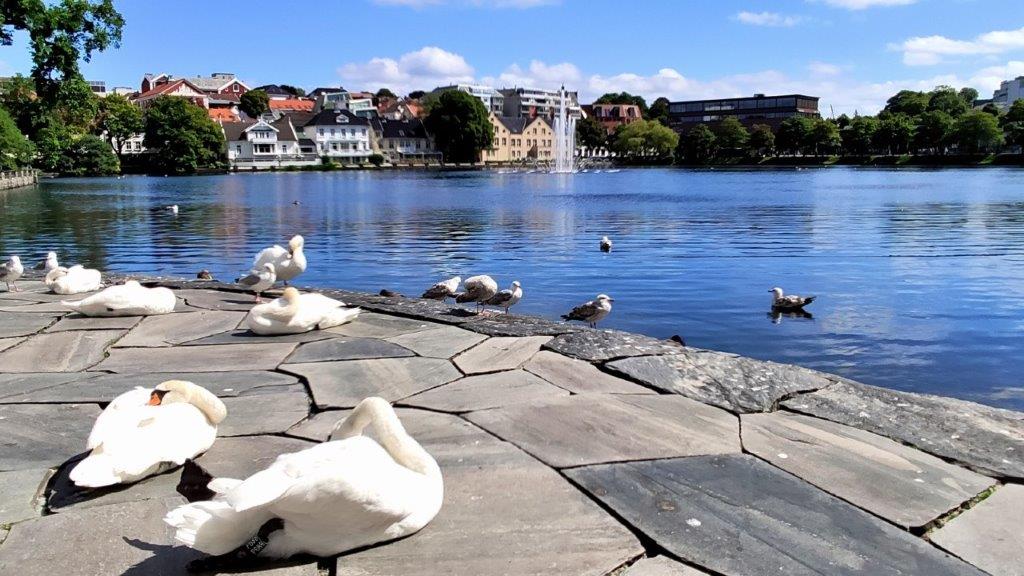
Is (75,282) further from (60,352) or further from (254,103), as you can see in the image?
(254,103)

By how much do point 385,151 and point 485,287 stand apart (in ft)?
420

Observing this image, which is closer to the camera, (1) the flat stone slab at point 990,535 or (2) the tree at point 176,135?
(1) the flat stone slab at point 990,535

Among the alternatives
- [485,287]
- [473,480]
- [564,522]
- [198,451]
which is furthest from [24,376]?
[485,287]

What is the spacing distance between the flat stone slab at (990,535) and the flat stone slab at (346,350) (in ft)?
12.9

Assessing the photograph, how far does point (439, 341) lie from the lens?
6641 millimetres

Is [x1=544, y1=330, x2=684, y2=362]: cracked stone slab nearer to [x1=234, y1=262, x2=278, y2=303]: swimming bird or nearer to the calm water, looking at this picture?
the calm water

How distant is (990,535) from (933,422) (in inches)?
62.7

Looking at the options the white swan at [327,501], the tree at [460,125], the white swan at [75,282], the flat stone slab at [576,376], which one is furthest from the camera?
the tree at [460,125]

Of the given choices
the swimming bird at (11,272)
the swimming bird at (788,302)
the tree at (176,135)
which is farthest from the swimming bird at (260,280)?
the tree at (176,135)

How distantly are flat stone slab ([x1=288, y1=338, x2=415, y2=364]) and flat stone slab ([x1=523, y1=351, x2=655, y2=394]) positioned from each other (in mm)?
1082

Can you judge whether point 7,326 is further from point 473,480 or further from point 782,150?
point 782,150

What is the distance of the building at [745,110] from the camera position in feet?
Answer: 545

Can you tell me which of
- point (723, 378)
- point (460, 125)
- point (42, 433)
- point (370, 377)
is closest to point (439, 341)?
point (370, 377)

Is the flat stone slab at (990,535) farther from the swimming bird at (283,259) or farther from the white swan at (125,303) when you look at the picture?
the swimming bird at (283,259)
